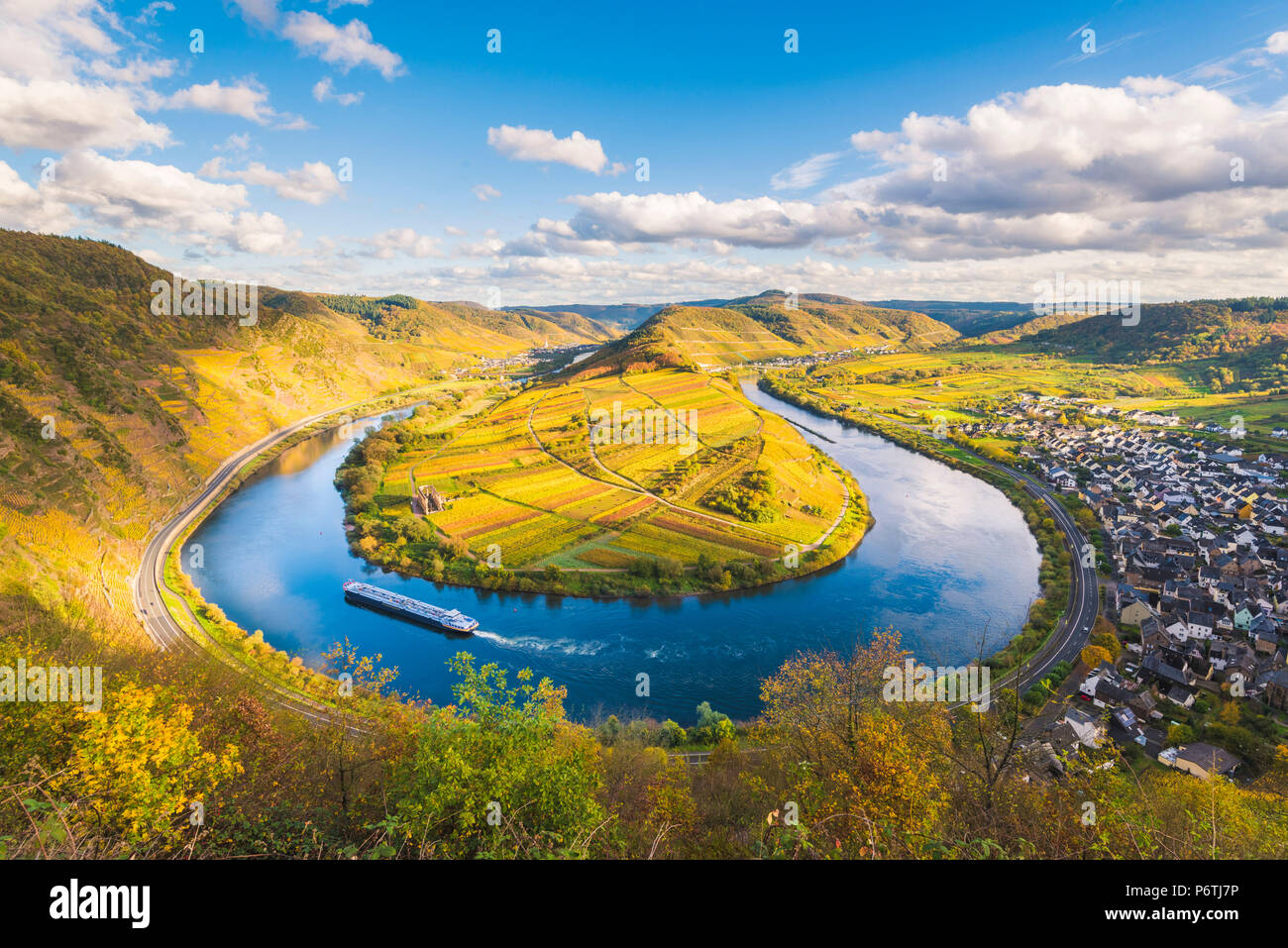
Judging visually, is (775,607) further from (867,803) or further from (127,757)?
(127,757)

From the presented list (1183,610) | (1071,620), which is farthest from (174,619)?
(1183,610)

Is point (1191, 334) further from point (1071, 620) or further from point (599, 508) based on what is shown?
point (599, 508)

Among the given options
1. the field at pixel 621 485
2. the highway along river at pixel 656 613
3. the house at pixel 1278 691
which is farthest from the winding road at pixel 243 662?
the field at pixel 621 485

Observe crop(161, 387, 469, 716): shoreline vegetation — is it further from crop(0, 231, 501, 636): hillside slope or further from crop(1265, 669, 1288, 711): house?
crop(1265, 669, 1288, 711): house

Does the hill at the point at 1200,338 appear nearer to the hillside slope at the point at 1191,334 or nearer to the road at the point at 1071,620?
the hillside slope at the point at 1191,334

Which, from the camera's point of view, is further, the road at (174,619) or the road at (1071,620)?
the road at (1071,620)

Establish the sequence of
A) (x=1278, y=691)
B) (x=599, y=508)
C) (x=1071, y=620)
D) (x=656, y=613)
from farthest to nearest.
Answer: (x=599, y=508) < (x=656, y=613) < (x=1071, y=620) < (x=1278, y=691)
